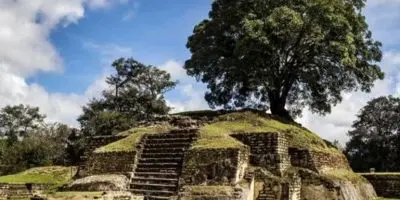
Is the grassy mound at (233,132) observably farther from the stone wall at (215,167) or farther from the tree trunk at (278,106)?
the tree trunk at (278,106)

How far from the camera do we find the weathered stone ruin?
41.1 feet

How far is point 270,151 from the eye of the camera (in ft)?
44.4

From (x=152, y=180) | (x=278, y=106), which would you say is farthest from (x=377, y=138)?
(x=152, y=180)

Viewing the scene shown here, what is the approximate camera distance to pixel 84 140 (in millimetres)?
29938

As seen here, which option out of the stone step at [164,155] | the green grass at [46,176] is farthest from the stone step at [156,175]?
the green grass at [46,176]

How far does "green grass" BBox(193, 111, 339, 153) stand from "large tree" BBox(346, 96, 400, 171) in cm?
1724

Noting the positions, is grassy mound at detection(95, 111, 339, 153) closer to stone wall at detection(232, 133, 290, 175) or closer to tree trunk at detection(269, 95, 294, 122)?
stone wall at detection(232, 133, 290, 175)

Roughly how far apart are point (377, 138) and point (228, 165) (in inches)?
932

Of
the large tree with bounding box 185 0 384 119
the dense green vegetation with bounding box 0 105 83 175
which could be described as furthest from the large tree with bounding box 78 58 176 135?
the large tree with bounding box 185 0 384 119

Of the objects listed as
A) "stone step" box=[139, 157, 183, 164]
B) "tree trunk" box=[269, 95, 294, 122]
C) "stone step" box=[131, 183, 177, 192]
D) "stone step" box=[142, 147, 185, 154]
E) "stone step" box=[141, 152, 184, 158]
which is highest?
"tree trunk" box=[269, 95, 294, 122]

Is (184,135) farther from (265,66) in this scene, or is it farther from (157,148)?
(265,66)

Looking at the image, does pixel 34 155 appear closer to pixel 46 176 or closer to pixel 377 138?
pixel 46 176

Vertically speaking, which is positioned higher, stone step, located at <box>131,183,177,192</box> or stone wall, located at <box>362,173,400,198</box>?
stone wall, located at <box>362,173,400,198</box>

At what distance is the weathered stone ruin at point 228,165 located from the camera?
12.5 meters
